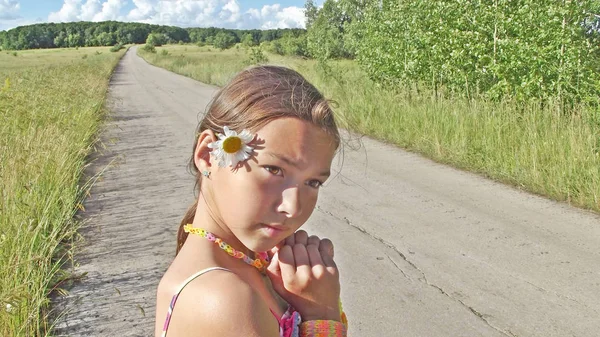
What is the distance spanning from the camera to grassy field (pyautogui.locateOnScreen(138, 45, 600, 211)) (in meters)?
5.95

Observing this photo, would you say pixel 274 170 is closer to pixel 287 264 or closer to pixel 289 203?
pixel 289 203

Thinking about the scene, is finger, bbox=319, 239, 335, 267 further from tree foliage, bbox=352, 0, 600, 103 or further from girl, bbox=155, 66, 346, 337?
tree foliage, bbox=352, 0, 600, 103

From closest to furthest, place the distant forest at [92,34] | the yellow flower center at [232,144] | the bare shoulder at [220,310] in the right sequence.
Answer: the bare shoulder at [220,310], the yellow flower center at [232,144], the distant forest at [92,34]

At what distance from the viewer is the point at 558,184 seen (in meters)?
5.91

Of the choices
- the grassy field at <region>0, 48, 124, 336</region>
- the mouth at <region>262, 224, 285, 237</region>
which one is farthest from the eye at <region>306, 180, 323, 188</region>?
the grassy field at <region>0, 48, 124, 336</region>

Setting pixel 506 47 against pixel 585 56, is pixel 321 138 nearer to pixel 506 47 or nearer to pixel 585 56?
pixel 585 56

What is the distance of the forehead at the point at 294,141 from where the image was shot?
1191 mm

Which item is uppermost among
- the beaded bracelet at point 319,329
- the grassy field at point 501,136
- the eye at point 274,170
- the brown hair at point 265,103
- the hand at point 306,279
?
the brown hair at point 265,103

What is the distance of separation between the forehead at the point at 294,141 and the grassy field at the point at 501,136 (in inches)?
196

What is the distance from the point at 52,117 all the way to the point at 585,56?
7154 mm

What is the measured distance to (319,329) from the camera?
48.1 inches

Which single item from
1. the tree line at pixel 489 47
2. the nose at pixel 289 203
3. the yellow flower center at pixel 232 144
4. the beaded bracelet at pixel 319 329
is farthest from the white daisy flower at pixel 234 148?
the tree line at pixel 489 47

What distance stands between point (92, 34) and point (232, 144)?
155 metres

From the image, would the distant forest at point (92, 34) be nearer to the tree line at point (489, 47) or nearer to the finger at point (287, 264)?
the tree line at point (489, 47)
